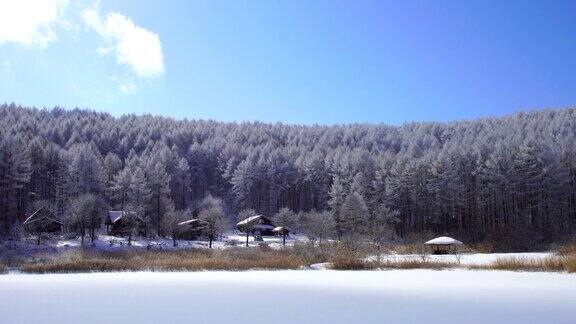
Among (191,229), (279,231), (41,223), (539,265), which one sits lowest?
(539,265)

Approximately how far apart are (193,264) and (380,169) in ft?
182

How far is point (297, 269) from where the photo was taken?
Answer: 24172 millimetres

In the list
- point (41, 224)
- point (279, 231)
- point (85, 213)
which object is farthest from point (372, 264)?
point (279, 231)

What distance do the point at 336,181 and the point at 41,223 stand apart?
3833 centimetres

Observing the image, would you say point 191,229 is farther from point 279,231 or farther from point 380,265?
point 380,265

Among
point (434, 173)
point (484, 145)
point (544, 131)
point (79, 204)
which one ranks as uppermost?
point (544, 131)

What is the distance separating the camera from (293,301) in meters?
12.0

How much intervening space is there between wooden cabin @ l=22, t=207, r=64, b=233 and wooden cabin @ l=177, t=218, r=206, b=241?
45.1 ft

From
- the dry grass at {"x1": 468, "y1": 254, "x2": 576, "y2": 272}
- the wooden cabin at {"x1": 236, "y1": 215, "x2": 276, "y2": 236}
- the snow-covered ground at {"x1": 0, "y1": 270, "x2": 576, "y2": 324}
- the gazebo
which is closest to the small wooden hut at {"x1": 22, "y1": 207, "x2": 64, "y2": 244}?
the wooden cabin at {"x1": 236, "y1": 215, "x2": 276, "y2": 236}

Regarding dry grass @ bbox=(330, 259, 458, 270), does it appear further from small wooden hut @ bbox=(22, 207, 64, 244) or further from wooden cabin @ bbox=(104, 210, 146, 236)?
small wooden hut @ bbox=(22, 207, 64, 244)

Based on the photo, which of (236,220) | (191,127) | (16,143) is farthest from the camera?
(191,127)

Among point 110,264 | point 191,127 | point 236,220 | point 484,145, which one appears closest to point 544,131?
point 484,145

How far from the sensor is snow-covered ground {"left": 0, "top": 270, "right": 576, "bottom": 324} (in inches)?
380

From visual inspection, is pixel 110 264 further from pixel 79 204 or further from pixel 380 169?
→ pixel 380 169
